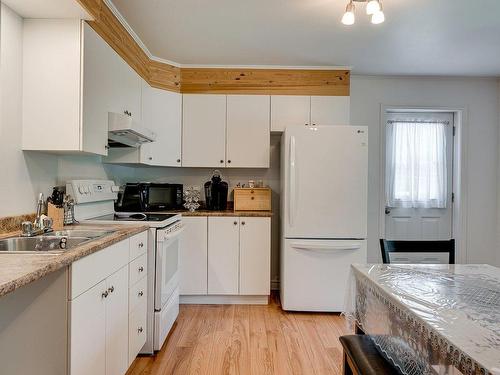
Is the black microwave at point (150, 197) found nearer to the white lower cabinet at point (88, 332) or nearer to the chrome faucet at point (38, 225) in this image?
the chrome faucet at point (38, 225)

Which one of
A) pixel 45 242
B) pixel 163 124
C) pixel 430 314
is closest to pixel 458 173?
pixel 430 314

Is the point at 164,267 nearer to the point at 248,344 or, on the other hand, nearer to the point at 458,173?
the point at 248,344

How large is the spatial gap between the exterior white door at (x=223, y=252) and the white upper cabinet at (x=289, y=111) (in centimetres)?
108

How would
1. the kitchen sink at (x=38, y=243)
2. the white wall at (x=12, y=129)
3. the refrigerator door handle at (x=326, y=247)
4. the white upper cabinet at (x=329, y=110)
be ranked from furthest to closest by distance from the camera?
the white upper cabinet at (x=329, y=110) → the refrigerator door handle at (x=326, y=247) → the white wall at (x=12, y=129) → the kitchen sink at (x=38, y=243)

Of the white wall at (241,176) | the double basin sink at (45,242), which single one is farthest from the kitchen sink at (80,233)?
the white wall at (241,176)

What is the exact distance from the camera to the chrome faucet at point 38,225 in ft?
5.08

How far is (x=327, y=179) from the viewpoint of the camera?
9.02 feet

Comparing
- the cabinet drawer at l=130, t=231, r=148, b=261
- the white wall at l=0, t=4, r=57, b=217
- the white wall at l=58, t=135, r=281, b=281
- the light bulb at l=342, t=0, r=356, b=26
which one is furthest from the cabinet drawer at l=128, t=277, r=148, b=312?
the light bulb at l=342, t=0, r=356, b=26

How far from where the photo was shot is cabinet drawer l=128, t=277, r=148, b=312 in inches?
70.4

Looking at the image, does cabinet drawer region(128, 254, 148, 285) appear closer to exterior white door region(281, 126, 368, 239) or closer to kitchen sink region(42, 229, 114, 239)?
kitchen sink region(42, 229, 114, 239)

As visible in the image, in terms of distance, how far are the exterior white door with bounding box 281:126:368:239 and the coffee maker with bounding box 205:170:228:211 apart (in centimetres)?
78

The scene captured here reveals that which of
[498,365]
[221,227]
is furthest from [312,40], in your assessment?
[498,365]

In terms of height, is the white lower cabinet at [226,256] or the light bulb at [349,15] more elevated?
the light bulb at [349,15]

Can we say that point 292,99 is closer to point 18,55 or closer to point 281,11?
point 281,11
